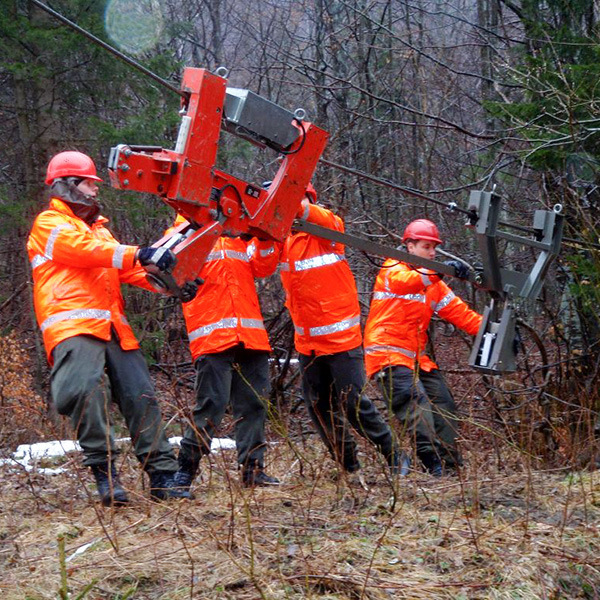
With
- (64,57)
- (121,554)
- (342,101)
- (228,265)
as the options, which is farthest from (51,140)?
(121,554)

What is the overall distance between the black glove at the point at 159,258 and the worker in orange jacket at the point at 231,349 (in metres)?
0.75

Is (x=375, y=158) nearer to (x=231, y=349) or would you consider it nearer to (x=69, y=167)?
(x=231, y=349)

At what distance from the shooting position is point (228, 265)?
18.2ft

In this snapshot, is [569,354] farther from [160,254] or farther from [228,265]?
[160,254]

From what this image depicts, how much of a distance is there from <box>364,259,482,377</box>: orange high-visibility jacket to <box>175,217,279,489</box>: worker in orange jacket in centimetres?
111

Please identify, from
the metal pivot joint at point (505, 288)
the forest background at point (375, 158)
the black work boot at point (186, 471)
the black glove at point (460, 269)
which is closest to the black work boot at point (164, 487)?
the black work boot at point (186, 471)

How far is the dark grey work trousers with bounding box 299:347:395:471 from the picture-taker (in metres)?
5.68

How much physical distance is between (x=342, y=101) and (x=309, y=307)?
705 centimetres

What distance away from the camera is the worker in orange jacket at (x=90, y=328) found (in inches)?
189

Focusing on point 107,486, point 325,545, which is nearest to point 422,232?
point 107,486

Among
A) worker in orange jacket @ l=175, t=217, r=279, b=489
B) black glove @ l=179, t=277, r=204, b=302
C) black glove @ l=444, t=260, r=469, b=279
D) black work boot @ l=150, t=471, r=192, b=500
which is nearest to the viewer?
black glove @ l=179, t=277, r=204, b=302

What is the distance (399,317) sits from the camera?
6395mm

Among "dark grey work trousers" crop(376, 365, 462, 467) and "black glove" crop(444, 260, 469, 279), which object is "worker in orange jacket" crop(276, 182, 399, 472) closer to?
"dark grey work trousers" crop(376, 365, 462, 467)

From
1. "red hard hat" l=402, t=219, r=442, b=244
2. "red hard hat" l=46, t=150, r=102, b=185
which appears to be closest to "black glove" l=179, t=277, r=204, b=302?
"red hard hat" l=46, t=150, r=102, b=185
